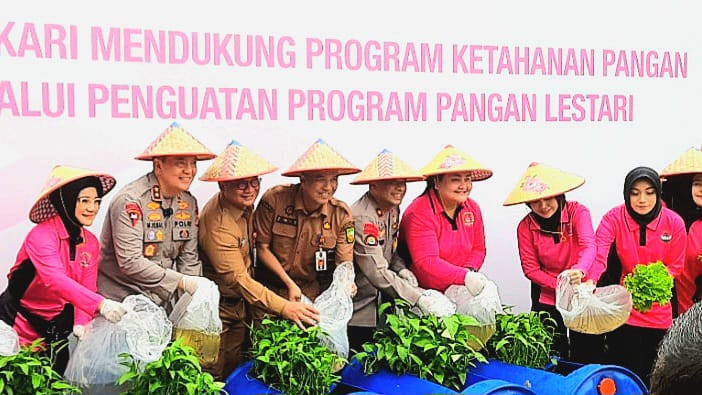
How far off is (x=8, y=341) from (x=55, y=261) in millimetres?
343

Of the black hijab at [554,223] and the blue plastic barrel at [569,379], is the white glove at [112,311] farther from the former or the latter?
the black hijab at [554,223]

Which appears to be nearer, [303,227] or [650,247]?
[303,227]

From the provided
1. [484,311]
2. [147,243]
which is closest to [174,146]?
[147,243]

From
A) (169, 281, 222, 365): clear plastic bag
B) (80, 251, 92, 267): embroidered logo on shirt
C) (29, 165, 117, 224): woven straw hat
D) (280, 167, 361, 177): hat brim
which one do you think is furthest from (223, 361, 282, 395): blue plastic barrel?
(29, 165, 117, 224): woven straw hat

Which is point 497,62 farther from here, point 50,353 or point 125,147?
point 50,353

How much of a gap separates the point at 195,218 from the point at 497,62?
1.93m

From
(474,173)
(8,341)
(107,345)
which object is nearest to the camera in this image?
(8,341)

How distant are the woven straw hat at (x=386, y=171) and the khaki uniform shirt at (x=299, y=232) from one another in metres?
0.18

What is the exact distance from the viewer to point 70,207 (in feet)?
11.4

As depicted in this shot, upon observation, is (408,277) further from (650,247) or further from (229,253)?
(650,247)

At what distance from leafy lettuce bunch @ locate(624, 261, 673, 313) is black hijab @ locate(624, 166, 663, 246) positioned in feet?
0.79

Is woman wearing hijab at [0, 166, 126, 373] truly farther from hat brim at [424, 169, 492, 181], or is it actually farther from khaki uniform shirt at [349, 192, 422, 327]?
hat brim at [424, 169, 492, 181]

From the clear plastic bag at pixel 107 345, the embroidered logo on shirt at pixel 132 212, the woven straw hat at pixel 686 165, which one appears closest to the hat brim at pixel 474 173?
the woven straw hat at pixel 686 165

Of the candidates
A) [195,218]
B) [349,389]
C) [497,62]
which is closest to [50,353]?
[195,218]
